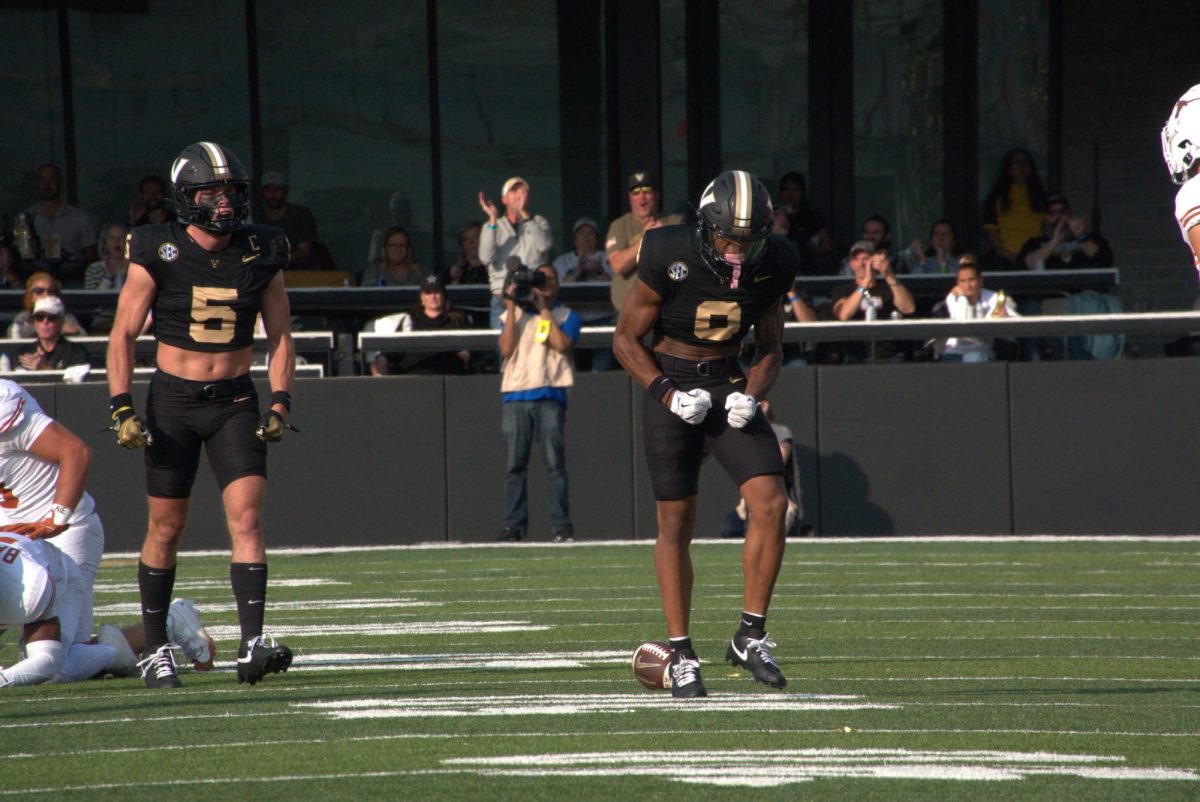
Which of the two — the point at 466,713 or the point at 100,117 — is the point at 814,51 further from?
the point at 466,713

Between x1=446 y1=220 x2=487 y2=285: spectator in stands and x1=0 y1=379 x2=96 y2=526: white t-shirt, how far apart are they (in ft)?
31.2

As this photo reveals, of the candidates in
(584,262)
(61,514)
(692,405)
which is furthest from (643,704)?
(584,262)

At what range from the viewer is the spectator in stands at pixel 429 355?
1566 centimetres

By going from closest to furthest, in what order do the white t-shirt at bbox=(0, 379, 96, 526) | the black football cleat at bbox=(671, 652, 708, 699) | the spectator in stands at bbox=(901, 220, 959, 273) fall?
the black football cleat at bbox=(671, 652, 708, 699) < the white t-shirt at bbox=(0, 379, 96, 526) < the spectator in stands at bbox=(901, 220, 959, 273)

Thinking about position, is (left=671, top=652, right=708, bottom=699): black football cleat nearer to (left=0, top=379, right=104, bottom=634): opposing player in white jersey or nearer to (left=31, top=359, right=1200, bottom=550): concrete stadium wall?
(left=0, top=379, right=104, bottom=634): opposing player in white jersey

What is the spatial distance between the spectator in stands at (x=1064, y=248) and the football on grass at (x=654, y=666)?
436 inches

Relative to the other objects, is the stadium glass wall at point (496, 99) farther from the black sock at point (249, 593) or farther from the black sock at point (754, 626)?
the black sock at point (754, 626)

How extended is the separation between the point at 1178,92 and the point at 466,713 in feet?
52.0

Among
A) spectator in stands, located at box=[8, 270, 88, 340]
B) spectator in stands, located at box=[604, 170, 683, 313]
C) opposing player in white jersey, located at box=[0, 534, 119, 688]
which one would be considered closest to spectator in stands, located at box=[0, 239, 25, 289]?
spectator in stands, located at box=[8, 270, 88, 340]

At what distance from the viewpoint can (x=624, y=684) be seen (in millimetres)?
7215

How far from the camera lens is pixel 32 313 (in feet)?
49.6

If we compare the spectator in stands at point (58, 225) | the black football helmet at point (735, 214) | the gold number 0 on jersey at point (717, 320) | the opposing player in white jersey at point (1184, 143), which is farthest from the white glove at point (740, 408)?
the spectator in stands at point (58, 225)

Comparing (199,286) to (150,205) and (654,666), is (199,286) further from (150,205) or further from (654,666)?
(150,205)

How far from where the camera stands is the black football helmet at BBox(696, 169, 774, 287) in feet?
22.4
